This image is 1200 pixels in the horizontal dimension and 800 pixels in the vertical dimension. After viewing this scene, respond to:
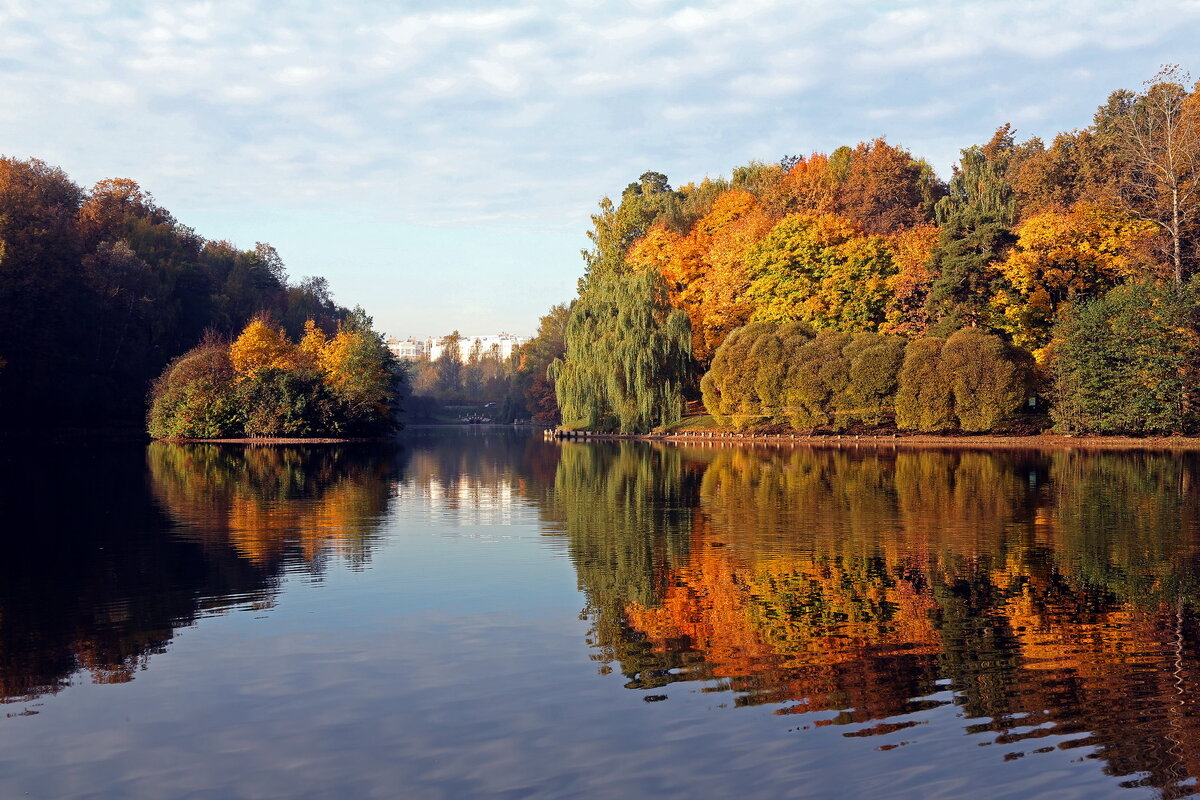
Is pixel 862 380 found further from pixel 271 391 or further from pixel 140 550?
pixel 140 550

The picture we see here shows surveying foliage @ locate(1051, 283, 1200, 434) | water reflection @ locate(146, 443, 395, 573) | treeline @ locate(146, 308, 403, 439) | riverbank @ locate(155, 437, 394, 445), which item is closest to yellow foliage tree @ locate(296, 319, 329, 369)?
treeline @ locate(146, 308, 403, 439)

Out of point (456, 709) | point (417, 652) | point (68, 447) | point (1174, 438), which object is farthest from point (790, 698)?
point (68, 447)

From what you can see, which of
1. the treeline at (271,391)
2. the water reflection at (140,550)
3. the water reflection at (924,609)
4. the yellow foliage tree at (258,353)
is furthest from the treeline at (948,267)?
the water reflection at (140,550)

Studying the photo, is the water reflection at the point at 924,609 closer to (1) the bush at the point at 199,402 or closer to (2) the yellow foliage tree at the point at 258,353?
(1) the bush at the point at 199,402

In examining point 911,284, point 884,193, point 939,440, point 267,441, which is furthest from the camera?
point 884,193

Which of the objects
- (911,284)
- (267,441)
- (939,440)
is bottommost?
(939,440)

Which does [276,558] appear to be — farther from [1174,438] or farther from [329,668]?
[1174,438]

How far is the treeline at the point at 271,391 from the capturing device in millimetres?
58188

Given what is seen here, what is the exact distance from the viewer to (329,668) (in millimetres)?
9742

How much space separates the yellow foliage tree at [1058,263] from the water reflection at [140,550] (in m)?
34.5

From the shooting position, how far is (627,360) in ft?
193

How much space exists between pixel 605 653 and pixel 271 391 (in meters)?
51.2

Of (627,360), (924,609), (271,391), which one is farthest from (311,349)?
(924,609)

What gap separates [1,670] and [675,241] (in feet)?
212
